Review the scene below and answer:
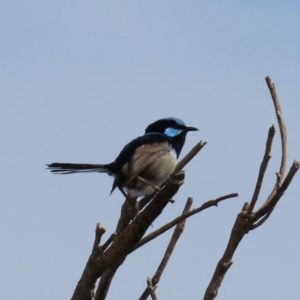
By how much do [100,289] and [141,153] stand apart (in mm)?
3820

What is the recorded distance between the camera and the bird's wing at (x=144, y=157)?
235 inches

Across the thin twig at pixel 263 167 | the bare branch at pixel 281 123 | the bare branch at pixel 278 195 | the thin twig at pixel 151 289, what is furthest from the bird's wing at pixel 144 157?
the bare branch at pixel 278 195

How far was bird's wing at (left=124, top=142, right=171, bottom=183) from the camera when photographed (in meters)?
5.97

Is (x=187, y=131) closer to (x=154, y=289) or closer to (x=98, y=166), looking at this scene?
(x=98, y=166)

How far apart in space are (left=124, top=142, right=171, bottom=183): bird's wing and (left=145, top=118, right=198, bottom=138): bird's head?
654 mm

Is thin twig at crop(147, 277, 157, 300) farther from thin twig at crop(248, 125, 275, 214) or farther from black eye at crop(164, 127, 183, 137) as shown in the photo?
black eye at crop(164, 127, 183, 137)

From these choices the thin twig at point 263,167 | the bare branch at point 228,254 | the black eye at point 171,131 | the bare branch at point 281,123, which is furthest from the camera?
the black eye at point 171,131

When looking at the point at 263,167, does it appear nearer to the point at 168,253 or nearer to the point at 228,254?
the point at 228,254

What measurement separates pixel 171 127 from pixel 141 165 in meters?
1.40

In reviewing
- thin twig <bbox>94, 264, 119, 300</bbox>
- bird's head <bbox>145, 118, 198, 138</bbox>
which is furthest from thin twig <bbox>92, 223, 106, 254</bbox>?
bird's head <bbox>145, 118, 198, 138</bbox>

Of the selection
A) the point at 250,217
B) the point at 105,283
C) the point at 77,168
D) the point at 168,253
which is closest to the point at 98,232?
the point at 105,283

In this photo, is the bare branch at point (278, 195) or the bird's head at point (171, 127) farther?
the bird's head at point (171, 127)

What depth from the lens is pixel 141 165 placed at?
6020 mm

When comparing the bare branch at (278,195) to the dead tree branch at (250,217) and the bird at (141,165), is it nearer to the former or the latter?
the dead tree branch at (250,217)
